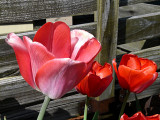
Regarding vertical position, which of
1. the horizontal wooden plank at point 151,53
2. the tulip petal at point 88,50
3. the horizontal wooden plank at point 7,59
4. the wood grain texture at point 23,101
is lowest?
the wood grain texture at point 23,101

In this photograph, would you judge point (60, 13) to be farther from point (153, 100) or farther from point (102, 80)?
point (153, 100)

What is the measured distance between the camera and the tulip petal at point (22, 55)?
20.8 inches

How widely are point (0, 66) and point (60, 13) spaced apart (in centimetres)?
46

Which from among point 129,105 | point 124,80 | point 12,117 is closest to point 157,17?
point 129,105

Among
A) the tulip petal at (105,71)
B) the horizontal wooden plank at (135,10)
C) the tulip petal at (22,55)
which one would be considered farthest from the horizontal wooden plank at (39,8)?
the horizontal wooden plank at (135,10)

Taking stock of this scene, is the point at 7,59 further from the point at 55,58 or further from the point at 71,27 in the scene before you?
the point at 55,58

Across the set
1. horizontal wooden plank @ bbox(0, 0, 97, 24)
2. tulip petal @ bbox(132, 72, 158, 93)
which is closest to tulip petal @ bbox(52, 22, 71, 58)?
tulip petal @ bbox(132, 72, 158, 93)

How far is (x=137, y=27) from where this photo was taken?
79.7 inches

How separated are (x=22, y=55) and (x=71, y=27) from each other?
119cm

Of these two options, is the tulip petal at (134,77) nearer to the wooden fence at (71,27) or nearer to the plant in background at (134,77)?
the plant in background at (134,77)

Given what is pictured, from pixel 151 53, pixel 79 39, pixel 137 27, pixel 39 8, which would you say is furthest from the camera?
pixel 151 53

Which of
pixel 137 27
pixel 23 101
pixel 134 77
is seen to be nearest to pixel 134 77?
pixel 134 77

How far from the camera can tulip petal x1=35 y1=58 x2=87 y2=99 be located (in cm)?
49

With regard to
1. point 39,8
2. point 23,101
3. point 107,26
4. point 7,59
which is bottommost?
point 23,101
